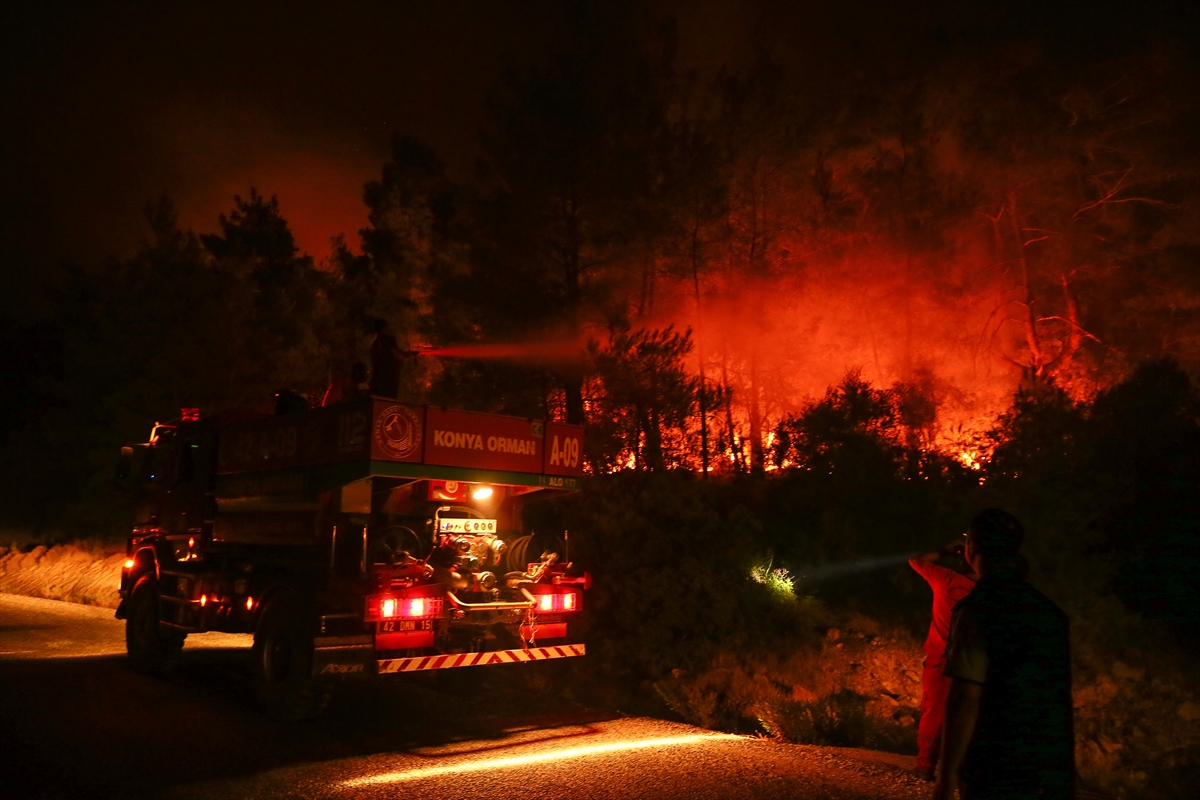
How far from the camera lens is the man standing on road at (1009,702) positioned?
3.07 meters

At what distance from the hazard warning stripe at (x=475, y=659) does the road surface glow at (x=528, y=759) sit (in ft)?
3.89

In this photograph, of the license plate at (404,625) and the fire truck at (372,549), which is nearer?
the license plate at (404,625)

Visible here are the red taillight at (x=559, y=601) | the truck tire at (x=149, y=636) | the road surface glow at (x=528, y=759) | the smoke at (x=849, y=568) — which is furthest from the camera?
the smoke at (x=849, y=568)

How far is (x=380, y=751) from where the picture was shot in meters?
7.50

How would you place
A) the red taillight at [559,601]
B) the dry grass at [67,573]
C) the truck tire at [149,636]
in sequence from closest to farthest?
1. the red taillight at [559,601]
2. the truck tire at [149,636]
3. the dry grass at [67,573]

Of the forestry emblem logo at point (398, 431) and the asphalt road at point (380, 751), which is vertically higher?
the forestry emblem logo at point (398, 431)

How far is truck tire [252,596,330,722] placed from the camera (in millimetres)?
8297

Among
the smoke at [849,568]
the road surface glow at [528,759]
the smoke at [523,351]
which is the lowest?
the road surface glow at [528,759]

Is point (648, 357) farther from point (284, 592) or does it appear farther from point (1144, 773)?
point (1144, 773)

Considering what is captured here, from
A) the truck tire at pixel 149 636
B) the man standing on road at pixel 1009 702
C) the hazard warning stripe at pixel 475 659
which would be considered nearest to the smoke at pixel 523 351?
the truck tire at pixel 149 636

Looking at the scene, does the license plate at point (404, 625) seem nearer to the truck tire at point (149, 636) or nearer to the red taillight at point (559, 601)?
the red taillight at point (559, 601)

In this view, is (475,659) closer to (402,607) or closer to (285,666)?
(402,607)

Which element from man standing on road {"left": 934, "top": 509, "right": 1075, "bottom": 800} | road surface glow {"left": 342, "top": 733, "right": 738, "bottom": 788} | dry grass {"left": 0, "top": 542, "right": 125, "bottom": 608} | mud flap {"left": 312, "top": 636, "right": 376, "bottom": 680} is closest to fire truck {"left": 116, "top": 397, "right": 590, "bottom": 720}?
mud flap {"left": 312, "top": 636, "right": 376, "bottom": 680}

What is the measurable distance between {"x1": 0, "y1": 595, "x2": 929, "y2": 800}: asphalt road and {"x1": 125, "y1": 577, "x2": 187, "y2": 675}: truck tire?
288 mm
